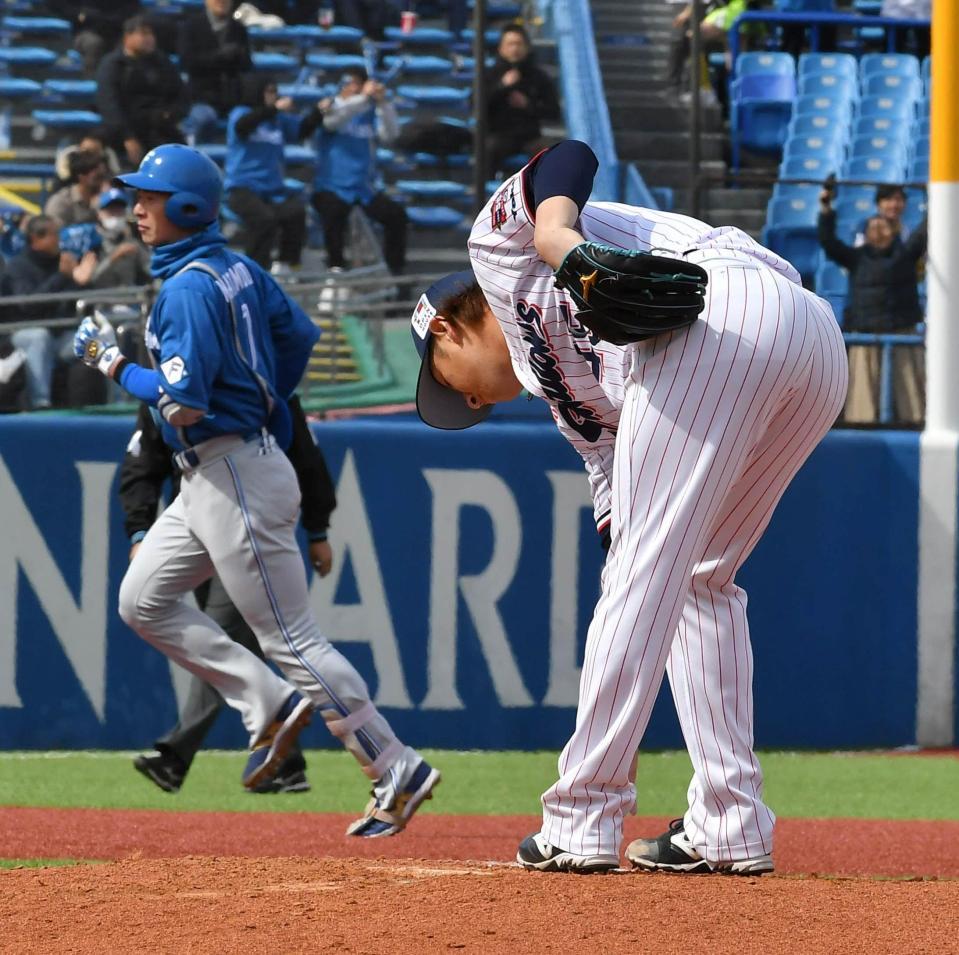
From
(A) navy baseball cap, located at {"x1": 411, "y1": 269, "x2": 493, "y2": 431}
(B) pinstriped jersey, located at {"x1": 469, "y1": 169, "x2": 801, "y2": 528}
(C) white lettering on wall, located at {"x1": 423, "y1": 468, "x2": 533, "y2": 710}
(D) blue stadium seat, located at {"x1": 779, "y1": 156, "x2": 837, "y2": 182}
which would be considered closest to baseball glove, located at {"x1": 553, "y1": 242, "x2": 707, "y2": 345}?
(B) pinstriped jersey, located at {"x1": 469, "y1": 169, "x2": 801, "y2": 528}

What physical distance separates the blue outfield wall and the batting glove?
5.00 ft

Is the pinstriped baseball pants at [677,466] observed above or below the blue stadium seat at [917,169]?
above

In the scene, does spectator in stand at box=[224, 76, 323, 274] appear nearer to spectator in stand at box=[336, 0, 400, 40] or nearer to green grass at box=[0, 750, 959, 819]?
spectator in stand at box=[336, 0, 400, 40]

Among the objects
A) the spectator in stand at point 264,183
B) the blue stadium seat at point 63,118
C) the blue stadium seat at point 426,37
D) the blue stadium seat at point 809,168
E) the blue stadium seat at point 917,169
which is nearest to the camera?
the spectator in stand at point 264,183

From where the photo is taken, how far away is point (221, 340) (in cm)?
534

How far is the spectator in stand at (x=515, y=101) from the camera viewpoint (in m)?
11.2

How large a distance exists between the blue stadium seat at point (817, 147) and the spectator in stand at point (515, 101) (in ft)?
6.45

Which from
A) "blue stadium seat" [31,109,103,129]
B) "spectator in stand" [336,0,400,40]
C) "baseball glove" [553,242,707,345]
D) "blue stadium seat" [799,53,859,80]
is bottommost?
"blue stadium seat" [31,109,103,129]

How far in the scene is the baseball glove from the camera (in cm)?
315

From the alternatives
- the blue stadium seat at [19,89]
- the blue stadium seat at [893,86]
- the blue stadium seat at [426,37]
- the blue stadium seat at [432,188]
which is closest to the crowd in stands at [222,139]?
the blue stadium seat at [432,188]

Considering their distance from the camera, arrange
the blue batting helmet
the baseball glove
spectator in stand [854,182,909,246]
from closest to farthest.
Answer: the baseball glove, the blue batting helmet, spectator in stand [854,182,909,246]

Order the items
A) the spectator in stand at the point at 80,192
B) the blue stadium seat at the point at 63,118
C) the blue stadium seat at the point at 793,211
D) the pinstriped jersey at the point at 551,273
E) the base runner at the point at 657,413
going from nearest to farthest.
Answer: the base runner at the point at 657,413 → the pinstriped jersey at the point at 551,273 → the blue stadium seat at the point at 793,211 → the spectator in stand at the point at 80,192 → the blue stadium seat at the point at 63,118

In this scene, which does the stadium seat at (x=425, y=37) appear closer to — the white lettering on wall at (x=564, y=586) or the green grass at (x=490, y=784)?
the white lettering on wall at (x=564, y=586)

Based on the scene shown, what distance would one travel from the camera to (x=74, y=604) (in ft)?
23.1
